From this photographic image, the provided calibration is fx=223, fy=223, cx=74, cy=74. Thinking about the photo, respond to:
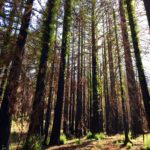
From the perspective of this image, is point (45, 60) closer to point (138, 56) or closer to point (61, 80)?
point (61, 80)

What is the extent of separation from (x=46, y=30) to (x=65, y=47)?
10.5 feet

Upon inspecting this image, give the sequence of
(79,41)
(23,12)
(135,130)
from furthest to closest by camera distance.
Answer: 1. (79,41)
2. (135,130)
3. (23,12)

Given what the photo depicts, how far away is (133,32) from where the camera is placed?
12.5m

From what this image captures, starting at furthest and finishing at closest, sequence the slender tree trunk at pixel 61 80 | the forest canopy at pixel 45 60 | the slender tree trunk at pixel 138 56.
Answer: the slender tree trunk at pixel 61 80, the slender tree trunk at pixel 138 56, the forest canopy at pixel 45 60

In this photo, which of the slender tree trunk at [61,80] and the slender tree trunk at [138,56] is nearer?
the slender tree trunk at [138,56]

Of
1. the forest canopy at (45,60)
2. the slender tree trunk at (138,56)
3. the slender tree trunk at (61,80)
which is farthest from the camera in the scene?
the slender tree trunk at (61,80)

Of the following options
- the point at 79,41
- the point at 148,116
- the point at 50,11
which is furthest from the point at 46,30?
the point at 79,41

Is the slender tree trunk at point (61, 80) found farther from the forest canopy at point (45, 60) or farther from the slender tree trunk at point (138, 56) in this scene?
the slender tree trunk at point (138, 56)

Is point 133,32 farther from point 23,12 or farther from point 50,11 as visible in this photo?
point 23,12

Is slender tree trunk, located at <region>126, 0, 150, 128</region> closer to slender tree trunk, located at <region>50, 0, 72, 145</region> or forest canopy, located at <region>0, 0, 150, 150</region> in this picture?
forest canopy, located at <region>0, 0, 150, 150</region>

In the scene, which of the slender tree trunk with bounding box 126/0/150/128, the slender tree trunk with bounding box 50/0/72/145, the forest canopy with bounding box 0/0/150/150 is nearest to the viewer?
the forest canopy with bounding box 0/0/150/150

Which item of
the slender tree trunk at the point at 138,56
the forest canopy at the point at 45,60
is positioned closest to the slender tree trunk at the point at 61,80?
the forest canopy at the point at 45,60

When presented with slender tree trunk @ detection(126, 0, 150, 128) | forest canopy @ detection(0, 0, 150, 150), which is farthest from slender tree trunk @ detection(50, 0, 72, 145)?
slender tree trunk @ detection(126, 0, 150, 128)

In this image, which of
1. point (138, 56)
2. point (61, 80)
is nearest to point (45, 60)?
point (61, 80)
